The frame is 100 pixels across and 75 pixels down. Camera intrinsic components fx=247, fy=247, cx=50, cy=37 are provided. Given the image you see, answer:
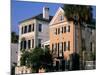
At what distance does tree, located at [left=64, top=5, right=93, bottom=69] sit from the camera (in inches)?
147

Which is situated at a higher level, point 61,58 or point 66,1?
point 66,1

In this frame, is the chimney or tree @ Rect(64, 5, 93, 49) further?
tree @ Rect(64, 5, 93, 49)

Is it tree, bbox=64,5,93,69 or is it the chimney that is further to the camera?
tree, bbox=64,5,93,69

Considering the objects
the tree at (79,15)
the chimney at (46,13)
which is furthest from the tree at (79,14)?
the chimney at (46,13)

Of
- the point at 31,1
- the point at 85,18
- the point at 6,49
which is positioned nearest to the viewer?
the point at 6,49

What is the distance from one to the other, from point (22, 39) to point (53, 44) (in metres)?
0.47

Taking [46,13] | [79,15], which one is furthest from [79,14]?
[46,13]

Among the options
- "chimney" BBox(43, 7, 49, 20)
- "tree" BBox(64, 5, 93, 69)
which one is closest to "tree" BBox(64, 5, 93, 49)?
"tree" BBox(64, 5, 93, 69)

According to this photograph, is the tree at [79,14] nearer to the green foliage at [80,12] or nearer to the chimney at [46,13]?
the green foliage at [80,12]

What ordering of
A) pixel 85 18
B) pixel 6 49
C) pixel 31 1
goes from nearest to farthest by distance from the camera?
pixel 6 49 → pixel 31 1 → pixel 85 18

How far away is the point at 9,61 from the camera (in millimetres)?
3309

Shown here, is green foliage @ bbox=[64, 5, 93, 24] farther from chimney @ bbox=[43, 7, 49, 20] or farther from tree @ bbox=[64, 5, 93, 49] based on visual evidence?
chimney @ bbox=[43, 7, 49, 20]
